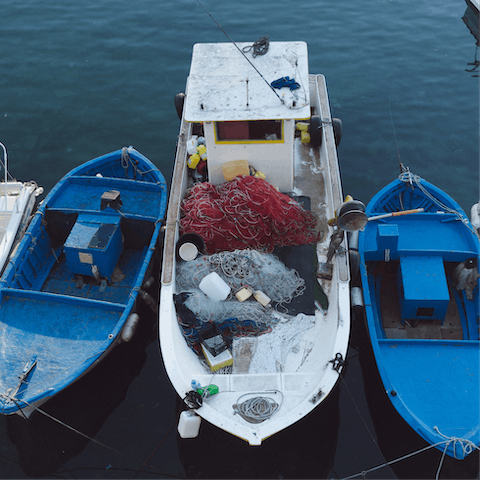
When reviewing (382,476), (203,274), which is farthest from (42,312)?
(382,476)

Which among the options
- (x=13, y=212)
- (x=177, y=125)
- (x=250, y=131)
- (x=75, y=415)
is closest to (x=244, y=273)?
(x=250, y=131)

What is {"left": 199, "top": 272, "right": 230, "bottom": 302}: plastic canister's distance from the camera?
704 cm

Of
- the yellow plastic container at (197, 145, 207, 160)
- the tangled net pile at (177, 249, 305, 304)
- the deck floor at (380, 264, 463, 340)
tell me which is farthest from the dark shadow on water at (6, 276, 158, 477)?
the deck floor at (380, 264, 463, 340)

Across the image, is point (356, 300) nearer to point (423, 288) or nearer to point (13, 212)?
point (423, 288)

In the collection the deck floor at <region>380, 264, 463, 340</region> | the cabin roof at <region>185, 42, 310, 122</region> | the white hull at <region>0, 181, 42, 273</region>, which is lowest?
the deck floor at <region>380, 264, 463, 340</region>

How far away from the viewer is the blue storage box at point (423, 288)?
7740 millimetres

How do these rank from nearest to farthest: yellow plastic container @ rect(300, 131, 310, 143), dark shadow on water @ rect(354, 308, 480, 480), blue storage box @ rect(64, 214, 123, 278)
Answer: dark shadow on water @ rect(354, 308, 480, 480) < blue storage box @ rect(64, 214, 123, 278) < yellow plastic container @ rect(300, 131, 310, 143)

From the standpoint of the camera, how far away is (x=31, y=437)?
24.5ft

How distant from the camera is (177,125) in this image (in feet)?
45.6

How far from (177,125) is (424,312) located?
9.01 m

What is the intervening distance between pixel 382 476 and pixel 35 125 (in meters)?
12.7

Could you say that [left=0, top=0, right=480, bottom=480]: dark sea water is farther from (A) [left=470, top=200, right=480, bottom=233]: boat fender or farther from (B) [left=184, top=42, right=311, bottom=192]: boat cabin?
(B) [left=184, top=42, right=311, bottom=192]: boat cabin

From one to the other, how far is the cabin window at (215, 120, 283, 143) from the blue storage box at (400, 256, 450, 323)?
3.15 m

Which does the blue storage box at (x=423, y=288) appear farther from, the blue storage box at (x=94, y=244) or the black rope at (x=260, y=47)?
the blue storage box at (x=94, y=244)
